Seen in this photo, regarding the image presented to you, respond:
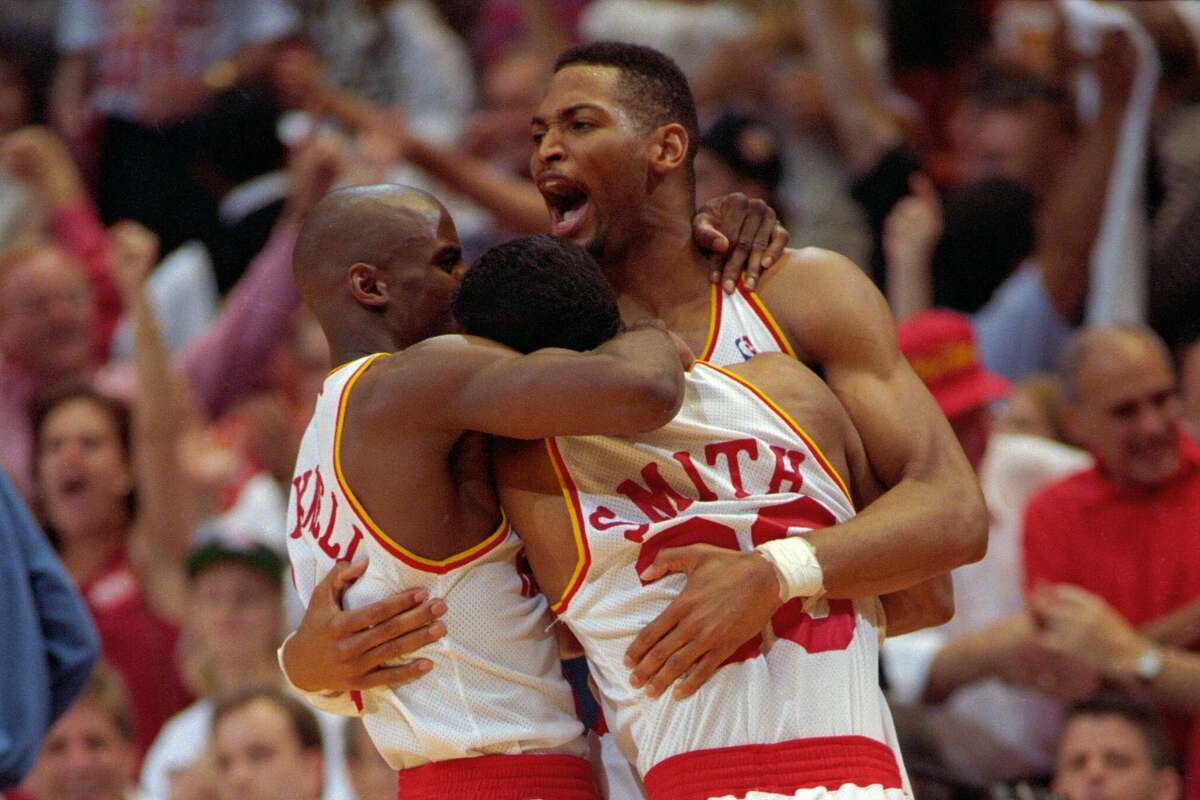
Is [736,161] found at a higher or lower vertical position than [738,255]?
lower

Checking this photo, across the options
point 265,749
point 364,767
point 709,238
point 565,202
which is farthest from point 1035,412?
point 565,202

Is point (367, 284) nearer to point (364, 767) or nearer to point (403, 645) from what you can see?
point (403, 645)

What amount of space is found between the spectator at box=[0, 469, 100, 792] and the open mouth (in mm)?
1710

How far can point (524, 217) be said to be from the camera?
25.1 feet

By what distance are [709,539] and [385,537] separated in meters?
0.61

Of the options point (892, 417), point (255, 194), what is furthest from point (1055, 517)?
point (255, 194)

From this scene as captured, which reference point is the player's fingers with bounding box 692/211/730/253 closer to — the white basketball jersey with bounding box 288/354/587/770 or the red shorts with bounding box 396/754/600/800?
the white basketball jersey with bounding box 288/354/587/770

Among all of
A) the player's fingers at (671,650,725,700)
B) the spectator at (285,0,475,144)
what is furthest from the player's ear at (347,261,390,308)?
the spectator at (285,0,475,144)

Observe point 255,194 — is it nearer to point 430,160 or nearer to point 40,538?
point 430,160

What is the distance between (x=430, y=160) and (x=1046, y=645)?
3.51 m

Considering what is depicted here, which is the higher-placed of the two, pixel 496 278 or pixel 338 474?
pixel 496 278

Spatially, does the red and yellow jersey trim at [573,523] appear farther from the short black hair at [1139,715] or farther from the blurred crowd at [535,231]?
the short black hair at [1139,715]

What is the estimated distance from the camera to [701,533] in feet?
11.9

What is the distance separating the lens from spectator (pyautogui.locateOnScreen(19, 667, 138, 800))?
5.82 meters
